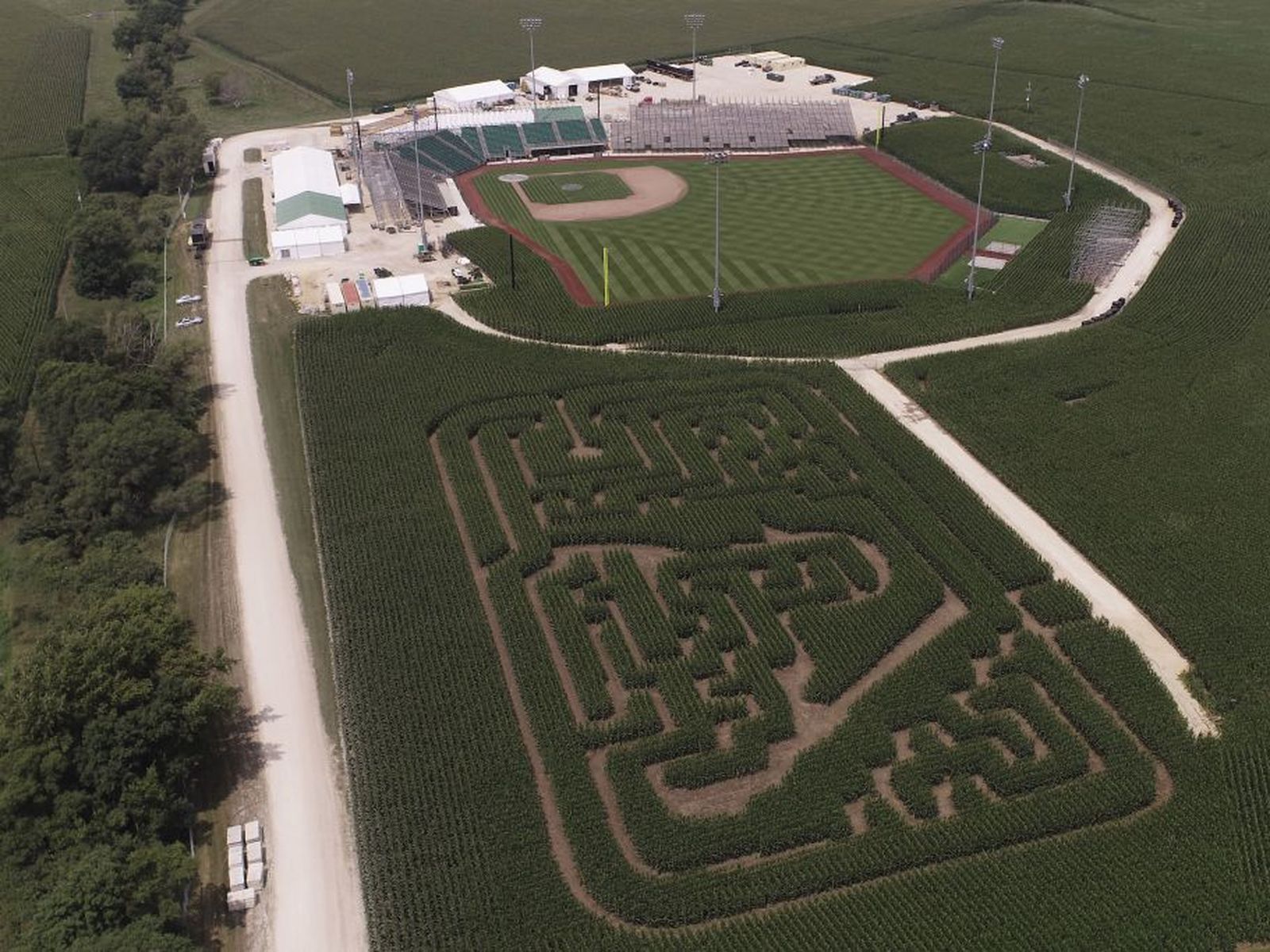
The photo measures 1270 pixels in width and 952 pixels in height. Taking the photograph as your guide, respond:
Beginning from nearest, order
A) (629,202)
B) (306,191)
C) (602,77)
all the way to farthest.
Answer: (306,191) → (629,202) → (602,77)

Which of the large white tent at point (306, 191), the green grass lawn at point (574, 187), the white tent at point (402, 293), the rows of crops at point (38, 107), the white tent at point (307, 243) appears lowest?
the white tent at point (402, 293)

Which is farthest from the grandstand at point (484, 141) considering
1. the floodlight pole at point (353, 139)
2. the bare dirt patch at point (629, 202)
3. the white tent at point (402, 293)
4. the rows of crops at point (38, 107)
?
the rows of crops at point (38, 107)

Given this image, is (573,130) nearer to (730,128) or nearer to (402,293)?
(730,128)

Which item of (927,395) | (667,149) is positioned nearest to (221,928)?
(927,395)

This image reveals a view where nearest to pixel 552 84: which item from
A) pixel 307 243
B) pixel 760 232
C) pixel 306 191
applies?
pixel 306 191

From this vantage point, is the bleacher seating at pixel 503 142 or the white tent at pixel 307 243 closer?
the white tent at pixel 307 243

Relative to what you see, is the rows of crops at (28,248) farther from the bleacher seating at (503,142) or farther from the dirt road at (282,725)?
the bleacher seating at (503,142)

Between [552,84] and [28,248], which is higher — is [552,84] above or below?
above
